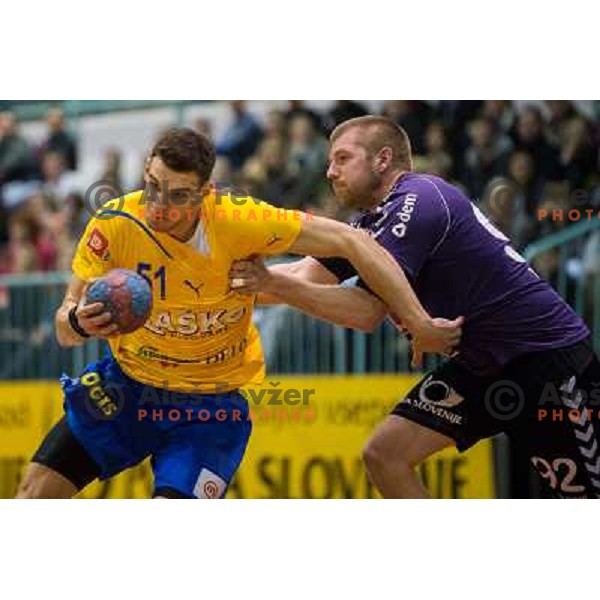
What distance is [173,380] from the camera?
276 inches

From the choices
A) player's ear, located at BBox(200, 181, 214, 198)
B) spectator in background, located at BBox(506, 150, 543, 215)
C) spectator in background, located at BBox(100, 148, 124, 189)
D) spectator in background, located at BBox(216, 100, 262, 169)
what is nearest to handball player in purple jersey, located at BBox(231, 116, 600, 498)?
player's ear, located at BBox(200, 181, 214, 198)

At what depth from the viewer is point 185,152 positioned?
655 centimetres

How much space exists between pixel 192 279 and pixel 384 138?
1362mm

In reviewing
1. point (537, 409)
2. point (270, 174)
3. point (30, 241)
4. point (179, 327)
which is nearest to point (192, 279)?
point (179, 327)

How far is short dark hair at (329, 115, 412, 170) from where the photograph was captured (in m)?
7.38

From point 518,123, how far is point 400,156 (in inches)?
135

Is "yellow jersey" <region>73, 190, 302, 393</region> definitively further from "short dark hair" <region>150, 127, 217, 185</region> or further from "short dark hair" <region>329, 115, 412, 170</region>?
"short dark hair" <region>329, 115, 412, 170</region>

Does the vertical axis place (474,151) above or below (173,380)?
above

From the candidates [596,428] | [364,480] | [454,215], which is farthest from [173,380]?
[364,480]

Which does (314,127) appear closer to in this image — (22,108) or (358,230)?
(22,108)

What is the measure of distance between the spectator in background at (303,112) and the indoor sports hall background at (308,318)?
0.04ft

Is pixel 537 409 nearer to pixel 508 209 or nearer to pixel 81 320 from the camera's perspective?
pixel 81 320

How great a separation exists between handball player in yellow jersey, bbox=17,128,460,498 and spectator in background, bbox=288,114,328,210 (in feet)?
11.7

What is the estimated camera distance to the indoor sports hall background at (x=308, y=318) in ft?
33.8
